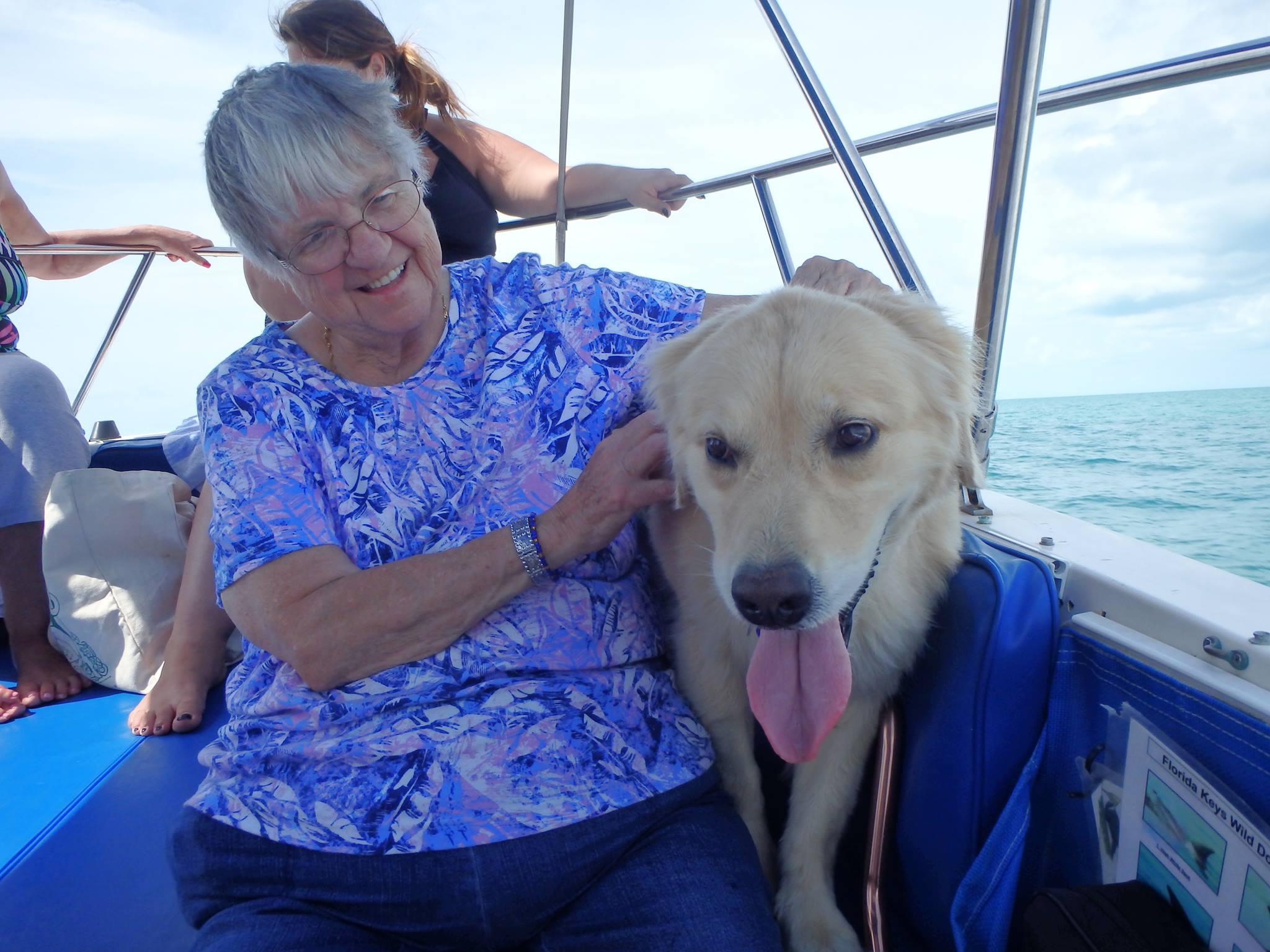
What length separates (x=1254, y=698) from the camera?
851 millimetres

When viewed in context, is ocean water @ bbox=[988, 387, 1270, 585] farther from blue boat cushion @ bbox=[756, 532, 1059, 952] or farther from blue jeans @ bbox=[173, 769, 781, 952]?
blue jeans @ bbox=[173, 769, 781, 952]

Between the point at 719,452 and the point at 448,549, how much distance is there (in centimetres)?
48

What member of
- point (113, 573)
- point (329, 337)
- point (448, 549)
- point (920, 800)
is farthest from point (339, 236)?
point (113, 573)

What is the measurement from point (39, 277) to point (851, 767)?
3.65 m

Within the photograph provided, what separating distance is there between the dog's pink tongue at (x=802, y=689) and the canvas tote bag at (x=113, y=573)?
1799 mm

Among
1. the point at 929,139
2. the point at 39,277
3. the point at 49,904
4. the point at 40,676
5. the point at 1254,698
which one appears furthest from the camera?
the point at 39,277

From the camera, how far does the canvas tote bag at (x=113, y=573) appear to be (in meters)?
2.41

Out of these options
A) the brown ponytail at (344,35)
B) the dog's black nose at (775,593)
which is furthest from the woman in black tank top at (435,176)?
the dog's black nose at (775,593)

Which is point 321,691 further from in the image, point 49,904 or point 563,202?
point 563,202

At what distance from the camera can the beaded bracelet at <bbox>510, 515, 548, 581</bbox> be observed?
132cm

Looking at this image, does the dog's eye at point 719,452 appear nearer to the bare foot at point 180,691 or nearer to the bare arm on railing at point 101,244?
the bare foot at point 180,691

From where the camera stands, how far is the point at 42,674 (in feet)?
7.99

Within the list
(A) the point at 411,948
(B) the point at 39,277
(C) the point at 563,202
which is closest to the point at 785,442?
(A) the point at 411,948

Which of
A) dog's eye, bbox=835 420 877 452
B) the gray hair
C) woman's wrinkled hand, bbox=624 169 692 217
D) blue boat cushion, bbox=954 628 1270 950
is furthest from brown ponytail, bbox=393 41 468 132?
blue boat cushion, bbox=954 628 1270 950
